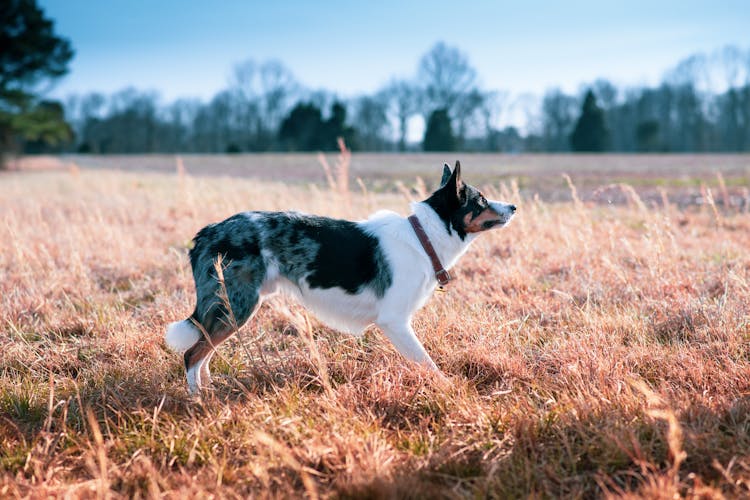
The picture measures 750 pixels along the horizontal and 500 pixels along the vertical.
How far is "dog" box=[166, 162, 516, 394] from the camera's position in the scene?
3.56 m

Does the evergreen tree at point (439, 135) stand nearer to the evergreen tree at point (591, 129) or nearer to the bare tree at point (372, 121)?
the bare tree at point (372, 121)

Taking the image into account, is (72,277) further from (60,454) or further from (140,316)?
(60,454)

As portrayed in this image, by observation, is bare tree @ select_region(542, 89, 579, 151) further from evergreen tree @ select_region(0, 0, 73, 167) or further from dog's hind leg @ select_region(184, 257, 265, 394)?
dog's hind leg @ select_region(184, 257, 265, 394)

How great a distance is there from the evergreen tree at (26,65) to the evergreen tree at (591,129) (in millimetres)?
49220

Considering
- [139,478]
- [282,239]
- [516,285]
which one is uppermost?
[282,239]

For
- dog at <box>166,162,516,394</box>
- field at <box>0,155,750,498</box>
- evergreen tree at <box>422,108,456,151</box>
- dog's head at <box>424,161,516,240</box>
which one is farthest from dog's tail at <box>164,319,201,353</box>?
evergreen tree at <box>422,108,456,151</box>

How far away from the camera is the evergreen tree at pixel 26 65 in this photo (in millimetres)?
32219

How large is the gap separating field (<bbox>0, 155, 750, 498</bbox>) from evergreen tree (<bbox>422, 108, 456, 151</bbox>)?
5025 centimetres

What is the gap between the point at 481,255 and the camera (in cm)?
653

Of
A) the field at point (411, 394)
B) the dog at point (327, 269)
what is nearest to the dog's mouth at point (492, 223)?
the dog at point (327, 269)

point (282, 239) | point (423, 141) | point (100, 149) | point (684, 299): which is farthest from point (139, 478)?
point (100, 149)

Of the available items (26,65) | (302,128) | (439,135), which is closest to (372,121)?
(302,128)

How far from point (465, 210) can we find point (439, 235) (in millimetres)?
284

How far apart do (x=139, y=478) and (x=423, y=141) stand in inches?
2200
